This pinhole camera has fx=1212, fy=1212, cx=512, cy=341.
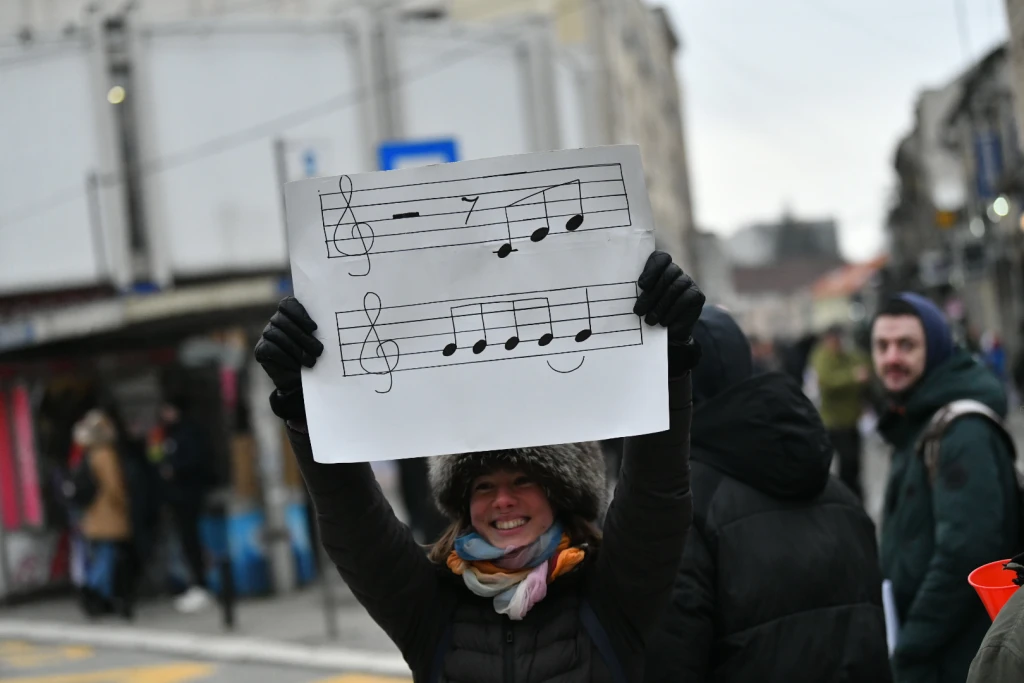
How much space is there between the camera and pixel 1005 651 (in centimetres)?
181

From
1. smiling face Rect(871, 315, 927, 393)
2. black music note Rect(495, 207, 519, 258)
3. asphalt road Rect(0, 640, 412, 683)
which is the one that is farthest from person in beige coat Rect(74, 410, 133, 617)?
black music note Rect(495, 207, 519, 258)

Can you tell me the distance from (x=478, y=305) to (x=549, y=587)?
0.74 metres

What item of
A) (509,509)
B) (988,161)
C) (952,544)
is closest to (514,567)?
(509,509)

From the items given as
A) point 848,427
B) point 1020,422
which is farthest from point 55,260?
point 1020,422

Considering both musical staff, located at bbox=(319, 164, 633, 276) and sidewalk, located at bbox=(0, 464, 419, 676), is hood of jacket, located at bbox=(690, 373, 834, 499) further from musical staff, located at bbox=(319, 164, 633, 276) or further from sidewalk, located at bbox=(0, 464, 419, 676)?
sidewalk, located at bbox=(0, 464, 419, 676)

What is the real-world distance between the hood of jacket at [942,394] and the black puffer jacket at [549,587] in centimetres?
173

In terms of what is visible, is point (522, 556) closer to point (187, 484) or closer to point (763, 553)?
point (763, 553)

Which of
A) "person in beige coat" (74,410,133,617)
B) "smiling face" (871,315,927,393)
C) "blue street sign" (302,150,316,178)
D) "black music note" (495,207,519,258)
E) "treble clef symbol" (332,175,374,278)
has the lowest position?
"person in beige coat" (74,410,133,617)

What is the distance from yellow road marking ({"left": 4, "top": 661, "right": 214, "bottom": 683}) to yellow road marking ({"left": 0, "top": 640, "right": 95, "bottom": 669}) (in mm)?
681

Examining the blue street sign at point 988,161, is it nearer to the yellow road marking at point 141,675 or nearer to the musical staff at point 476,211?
the yellow road marking at point 141,675

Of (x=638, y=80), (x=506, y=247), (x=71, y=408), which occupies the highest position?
(x=638, y=80)

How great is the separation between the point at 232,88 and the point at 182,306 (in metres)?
5.36

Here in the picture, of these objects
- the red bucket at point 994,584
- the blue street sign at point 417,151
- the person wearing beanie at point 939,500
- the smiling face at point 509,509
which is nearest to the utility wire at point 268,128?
the blue street sign at point 417,151

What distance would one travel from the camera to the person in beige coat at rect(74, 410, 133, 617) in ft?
37.3
